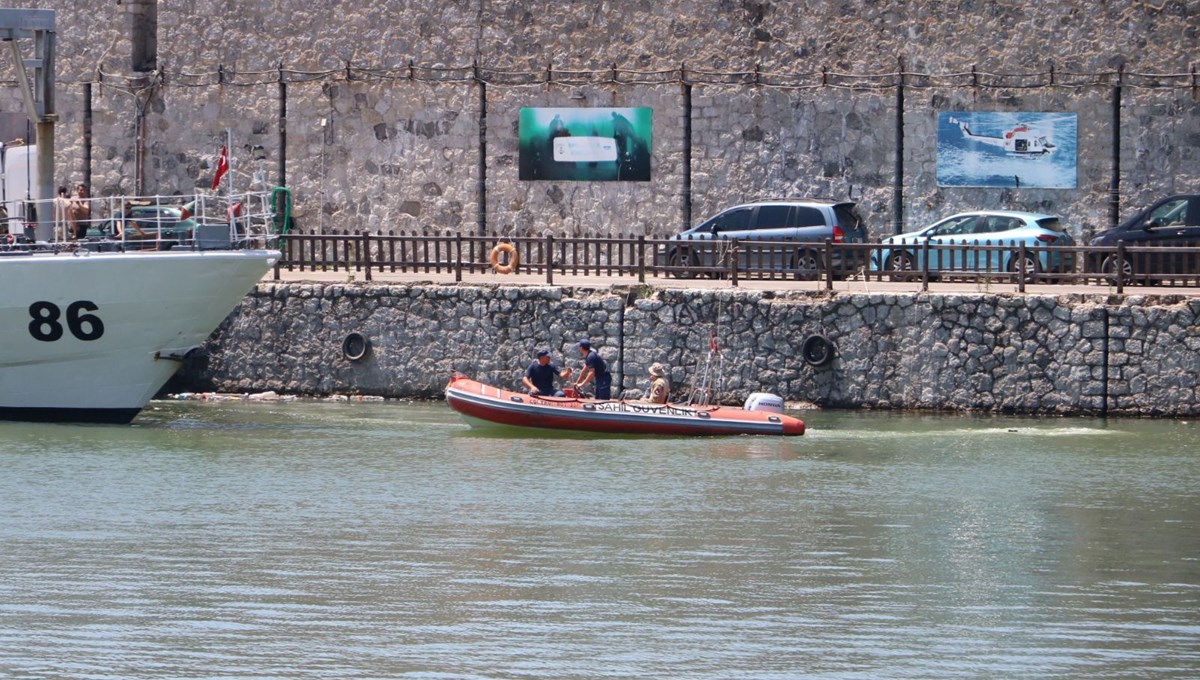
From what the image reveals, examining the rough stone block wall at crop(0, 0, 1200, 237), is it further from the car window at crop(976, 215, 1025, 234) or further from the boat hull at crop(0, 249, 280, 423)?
the boat hull at crop(0, 249, 280, 423)

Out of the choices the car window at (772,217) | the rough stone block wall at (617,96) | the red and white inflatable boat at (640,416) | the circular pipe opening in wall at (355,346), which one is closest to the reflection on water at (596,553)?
the red and white inflatable boat at (640,416)

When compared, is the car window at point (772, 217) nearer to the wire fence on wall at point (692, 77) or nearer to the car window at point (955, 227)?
the car window at point (955, 227)

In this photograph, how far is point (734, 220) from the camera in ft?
99.3

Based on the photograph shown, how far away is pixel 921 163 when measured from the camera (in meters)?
32.4

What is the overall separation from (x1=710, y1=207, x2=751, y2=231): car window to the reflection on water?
6.88 metres

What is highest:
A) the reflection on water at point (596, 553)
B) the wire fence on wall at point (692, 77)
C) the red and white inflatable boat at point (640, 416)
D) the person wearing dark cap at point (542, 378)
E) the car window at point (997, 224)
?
the wire fence on wall at point (692, 77)

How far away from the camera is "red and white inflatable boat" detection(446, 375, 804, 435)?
2292cm

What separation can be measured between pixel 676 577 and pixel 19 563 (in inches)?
214

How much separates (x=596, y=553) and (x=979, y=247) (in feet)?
37.9

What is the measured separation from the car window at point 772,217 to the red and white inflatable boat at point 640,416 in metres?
7.05

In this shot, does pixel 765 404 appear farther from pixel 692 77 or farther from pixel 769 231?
pixel 692 77

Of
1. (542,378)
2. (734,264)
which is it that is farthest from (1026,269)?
(542,378)

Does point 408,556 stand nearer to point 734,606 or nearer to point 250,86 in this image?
point 734,606

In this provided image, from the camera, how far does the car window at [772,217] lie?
29.9 metres
